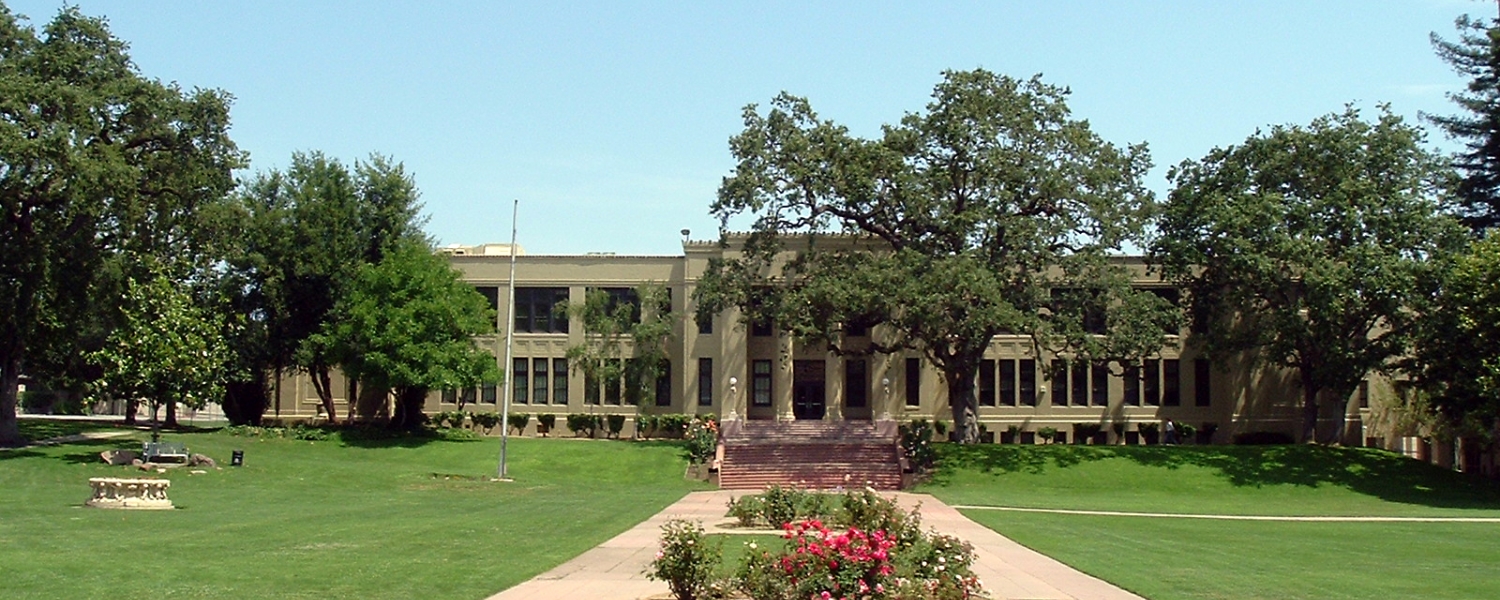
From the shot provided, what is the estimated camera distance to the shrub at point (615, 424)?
192 feet

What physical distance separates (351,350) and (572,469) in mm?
11105

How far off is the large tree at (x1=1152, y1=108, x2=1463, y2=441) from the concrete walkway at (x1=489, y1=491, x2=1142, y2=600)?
82.8 ft

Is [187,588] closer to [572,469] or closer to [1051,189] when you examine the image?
[572,469]

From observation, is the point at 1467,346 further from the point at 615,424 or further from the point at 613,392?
the point at 613,392

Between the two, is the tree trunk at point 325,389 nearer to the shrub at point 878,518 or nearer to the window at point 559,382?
the window at point 559,382

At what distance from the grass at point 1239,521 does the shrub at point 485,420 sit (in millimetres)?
20940

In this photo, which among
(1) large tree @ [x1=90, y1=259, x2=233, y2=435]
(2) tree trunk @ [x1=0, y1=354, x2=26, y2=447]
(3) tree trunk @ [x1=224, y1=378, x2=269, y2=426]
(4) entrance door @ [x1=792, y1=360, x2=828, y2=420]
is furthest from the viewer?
(4) entrance door @ [x1=792, y1=360, x2=828, y2=420]

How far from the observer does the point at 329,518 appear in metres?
26.5

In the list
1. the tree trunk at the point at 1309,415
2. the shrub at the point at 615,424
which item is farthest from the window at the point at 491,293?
the tree trunk at the point at 1309,415

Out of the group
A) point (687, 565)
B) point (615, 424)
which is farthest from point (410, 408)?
point (687, 565)

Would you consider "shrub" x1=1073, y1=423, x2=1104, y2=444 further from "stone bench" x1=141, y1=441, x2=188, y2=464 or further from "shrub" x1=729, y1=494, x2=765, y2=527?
"stone bench" x1=141, y1=441, x2=188, y2=464

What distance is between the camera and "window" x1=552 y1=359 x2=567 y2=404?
60.0 meters

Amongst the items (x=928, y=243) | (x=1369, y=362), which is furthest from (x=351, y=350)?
(x=1369, y=362)

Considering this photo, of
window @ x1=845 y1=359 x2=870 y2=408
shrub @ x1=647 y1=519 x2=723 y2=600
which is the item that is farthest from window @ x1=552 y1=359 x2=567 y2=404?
shrub @ x1=647 y1=519 x2=723 y2=600
